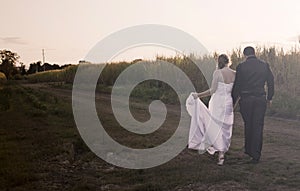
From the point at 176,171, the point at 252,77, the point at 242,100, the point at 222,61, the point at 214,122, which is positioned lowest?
the point at 176,171

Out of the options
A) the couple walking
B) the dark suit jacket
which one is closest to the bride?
the couple walking

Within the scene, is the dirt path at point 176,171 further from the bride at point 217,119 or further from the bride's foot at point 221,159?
the bride at point 217,119

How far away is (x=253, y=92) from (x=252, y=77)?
29cm

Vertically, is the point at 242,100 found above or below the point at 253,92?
below

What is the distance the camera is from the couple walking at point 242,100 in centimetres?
962

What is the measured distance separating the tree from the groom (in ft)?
307

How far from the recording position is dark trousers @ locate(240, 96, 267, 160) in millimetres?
9578

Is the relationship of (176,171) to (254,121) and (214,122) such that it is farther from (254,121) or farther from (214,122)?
(254,121)

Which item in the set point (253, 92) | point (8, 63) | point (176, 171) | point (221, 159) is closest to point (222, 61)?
point (253, 92)

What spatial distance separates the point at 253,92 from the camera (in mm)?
9672

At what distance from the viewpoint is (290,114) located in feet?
59.5

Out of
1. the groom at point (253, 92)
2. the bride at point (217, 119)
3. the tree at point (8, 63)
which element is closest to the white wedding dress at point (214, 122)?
the bride at point (217, 119)

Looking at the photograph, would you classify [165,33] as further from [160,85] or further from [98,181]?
[160,85]

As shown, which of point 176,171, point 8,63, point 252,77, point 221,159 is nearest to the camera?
point 176,171
